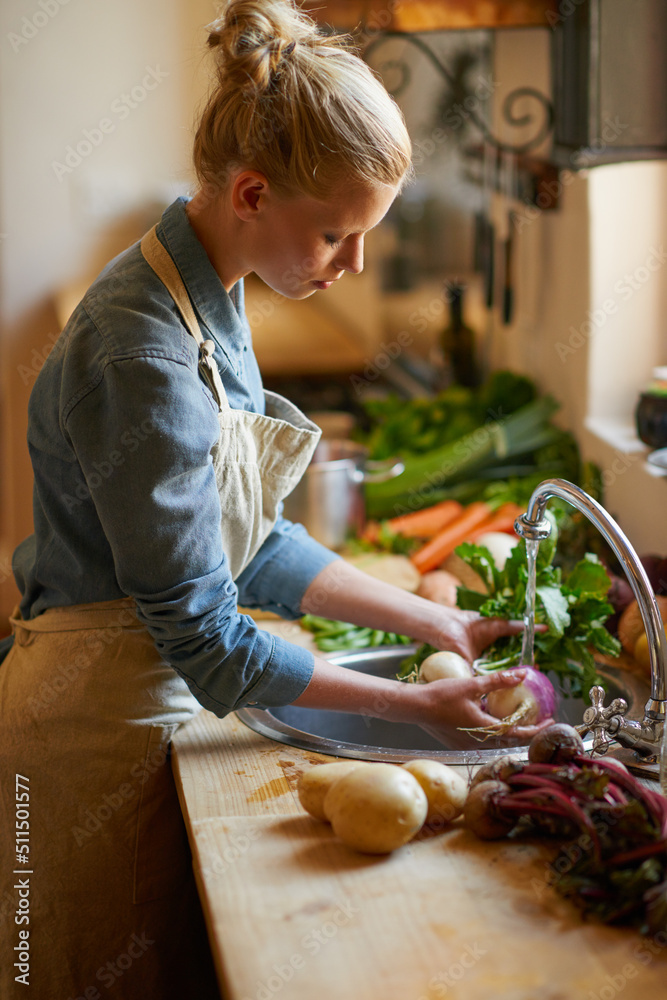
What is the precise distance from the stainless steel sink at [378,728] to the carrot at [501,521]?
0.42m

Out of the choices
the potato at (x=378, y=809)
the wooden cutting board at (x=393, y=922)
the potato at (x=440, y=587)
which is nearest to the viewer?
the wooden cutting board at (x=393, y=922)

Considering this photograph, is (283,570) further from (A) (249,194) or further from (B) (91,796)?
(A) (249,194)

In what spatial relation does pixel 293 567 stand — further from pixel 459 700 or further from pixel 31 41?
pixel 31 41

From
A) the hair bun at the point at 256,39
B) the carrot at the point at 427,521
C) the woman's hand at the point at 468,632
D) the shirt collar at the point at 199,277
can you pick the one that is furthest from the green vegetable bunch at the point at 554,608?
the hair bun at the point at 256,39

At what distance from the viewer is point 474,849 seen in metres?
0.88

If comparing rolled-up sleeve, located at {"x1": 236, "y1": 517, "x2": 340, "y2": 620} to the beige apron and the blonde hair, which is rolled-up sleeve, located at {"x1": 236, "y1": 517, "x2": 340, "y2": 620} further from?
the blonde hair

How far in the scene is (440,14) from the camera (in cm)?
184

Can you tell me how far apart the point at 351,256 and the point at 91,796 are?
696 millimetres

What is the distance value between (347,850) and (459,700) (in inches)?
11.0

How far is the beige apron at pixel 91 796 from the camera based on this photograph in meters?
1.10

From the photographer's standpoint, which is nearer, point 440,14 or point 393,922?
point 393,922

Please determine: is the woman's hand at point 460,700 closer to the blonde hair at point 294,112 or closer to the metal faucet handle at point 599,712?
the metal faucet handle at point 599,712

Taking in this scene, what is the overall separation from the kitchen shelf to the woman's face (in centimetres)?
97

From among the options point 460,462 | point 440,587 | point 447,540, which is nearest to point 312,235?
point 440,587
